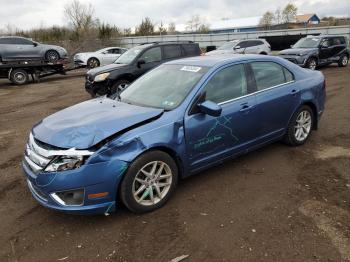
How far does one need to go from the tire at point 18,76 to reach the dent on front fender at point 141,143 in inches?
574

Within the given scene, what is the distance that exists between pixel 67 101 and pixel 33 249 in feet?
28.0

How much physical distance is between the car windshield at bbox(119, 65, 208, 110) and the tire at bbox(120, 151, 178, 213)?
701 mm

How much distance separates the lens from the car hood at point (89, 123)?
352 cm

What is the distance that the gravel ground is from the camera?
125 inches

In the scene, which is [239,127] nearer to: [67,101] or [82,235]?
[82,235]

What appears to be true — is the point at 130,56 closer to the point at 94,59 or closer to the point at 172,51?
the point at 172,51

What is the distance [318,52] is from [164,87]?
45.3 feet

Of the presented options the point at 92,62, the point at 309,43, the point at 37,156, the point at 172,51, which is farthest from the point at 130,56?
the point at 92,62

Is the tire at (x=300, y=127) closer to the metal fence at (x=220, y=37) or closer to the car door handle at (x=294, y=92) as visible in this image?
the car door handle at (x=294, y=92)

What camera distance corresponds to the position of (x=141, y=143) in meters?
3.61

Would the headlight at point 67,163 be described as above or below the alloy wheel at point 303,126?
above

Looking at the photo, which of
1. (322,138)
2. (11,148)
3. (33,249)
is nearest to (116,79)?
(11,148)

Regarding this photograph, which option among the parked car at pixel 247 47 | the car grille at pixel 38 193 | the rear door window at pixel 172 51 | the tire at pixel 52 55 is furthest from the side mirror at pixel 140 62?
the tire at pixel 52 55

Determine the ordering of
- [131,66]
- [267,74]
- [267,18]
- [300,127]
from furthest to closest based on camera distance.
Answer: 1. [267,18]
2. [131,66]
3. [300,127]
4. [267,74]
